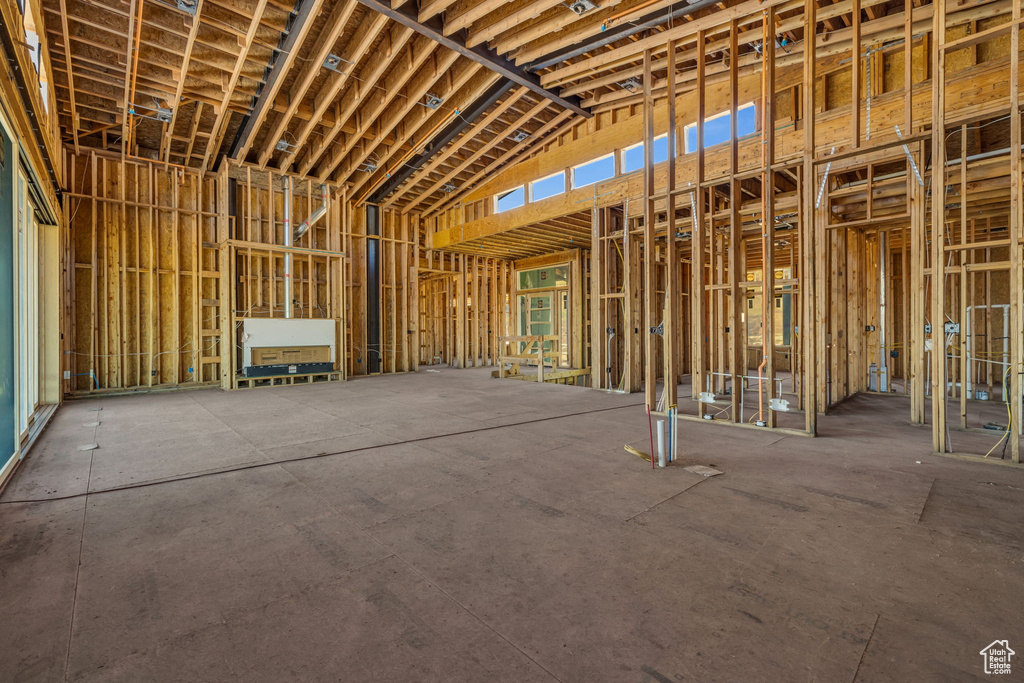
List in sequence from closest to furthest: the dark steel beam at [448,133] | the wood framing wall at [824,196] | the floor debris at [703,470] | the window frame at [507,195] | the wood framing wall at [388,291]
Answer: the floor debris at [703,470], the wood framing wall at [824,196], the dark steel beam at [448,133], the window frame at [507,195], the wood framing wall at [388,291]

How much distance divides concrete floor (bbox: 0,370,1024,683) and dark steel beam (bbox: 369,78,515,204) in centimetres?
717

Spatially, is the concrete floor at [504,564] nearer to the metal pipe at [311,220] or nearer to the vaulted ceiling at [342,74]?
the vaulted ceiling at [342,74]

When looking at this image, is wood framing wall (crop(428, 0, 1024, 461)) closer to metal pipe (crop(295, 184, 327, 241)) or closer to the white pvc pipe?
the white pvc pipe

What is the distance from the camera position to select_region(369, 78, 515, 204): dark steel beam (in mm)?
8777

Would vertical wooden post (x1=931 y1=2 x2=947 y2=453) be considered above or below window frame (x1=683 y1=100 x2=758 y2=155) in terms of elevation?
below

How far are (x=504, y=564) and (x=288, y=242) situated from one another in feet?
36.2

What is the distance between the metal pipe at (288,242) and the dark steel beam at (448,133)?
226 cm

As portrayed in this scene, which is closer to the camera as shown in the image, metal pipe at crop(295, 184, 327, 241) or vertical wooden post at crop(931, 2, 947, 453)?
vertical wooden post at crop(931, 2, 947, 453)

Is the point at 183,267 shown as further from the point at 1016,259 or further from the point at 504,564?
the point at 1016,259

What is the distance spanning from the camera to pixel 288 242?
11234 millimetres

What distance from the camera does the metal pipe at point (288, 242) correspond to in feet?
35.8

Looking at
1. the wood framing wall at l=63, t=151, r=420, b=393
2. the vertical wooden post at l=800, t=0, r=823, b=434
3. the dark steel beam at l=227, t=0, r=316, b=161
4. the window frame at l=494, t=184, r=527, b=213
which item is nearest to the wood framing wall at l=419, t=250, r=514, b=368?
the window frame at l=494, t=184, r=527, b=213

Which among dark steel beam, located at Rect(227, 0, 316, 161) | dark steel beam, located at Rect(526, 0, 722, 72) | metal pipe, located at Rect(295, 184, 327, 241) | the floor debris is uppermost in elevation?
dark steel beam, located at Rect(526, 0, 722, 72)

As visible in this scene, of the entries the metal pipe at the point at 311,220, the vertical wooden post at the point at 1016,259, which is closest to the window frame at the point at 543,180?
the metal pipe at the point at 311,220
